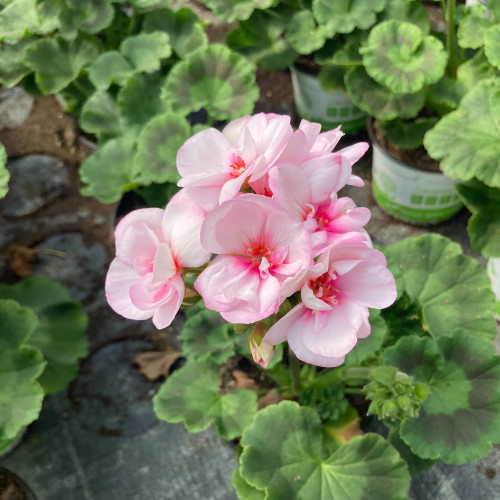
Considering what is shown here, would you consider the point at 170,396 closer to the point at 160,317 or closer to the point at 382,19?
the point at 160,317

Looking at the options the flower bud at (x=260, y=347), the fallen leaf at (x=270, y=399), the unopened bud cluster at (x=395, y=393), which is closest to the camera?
the flower bud at (x=260, y=347)

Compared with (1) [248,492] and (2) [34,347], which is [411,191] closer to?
(1) [248,492]

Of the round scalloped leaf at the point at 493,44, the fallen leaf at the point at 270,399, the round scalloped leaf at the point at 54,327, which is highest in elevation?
the round scalloped leaf at the point at 493,44

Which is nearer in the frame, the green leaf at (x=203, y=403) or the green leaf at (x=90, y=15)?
the green leaf at (x=203, y=403)

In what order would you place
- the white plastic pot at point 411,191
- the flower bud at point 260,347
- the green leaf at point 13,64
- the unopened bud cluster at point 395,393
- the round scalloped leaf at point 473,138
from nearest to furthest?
the flower bud at point 260,347, the unopened bud cluster at point 395,393, the round scalloped leaf at point 473,138, the white plastic pot at point 411,191, the green leaf at point 13,64

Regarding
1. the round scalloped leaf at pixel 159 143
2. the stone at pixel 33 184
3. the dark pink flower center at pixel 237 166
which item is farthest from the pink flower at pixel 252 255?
the stone at pixel 33 184

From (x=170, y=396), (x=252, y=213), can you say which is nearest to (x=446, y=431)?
(x=170, y=396)

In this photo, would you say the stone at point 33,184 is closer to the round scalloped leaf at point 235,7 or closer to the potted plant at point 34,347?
the potted plant at point 34,347
